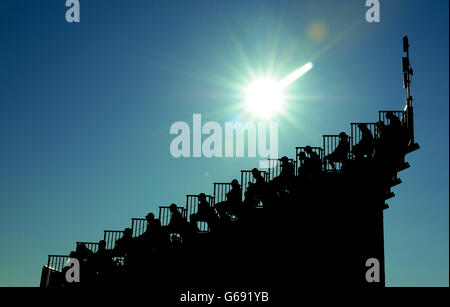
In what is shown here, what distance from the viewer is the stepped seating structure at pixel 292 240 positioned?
41.7ft

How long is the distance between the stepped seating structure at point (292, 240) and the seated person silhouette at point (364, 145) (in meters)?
0.15

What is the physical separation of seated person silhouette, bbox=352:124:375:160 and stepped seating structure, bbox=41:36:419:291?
148mm

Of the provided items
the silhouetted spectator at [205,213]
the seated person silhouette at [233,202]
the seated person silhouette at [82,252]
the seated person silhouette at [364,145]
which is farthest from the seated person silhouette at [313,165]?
the seated person silhouette at [82,252]

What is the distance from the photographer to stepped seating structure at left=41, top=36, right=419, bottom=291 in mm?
12695

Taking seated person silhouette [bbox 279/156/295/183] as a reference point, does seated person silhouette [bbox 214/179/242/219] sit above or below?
below

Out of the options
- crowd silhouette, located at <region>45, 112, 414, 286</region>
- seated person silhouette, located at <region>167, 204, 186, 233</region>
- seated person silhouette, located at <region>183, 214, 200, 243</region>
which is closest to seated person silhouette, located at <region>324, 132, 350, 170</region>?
crowd silhouette, located at <region>45, 112, 414, 286</region>

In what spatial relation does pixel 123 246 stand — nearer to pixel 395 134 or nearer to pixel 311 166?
pixel 311 166

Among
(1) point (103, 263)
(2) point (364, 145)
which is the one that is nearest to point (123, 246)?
(1) point (103, 263)

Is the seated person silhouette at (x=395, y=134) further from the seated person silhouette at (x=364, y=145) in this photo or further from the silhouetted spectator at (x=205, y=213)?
the silhouetted spectator at (x=205, y=213)

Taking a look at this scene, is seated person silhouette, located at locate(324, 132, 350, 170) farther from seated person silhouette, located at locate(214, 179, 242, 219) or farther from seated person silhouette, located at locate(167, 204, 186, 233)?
seated person silhouette, located at locate(167, 204, 186, 233)
